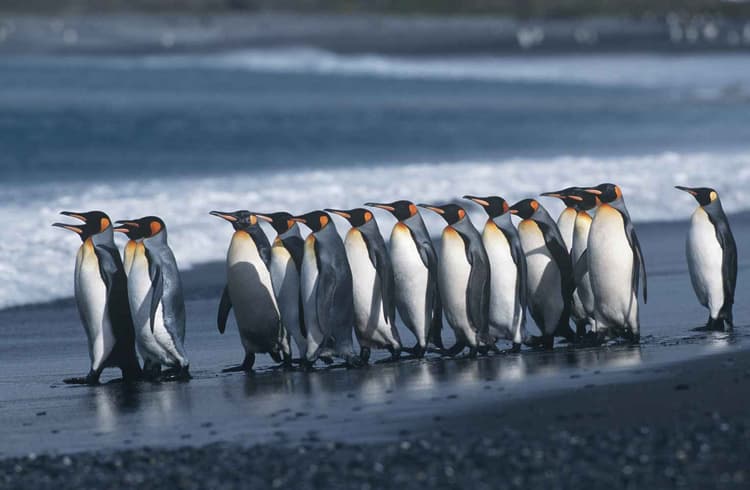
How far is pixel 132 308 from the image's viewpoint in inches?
313

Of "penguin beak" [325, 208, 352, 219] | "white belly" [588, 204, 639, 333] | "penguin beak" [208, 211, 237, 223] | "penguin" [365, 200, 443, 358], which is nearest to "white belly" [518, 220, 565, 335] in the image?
"white belly" [588, 204, 639, 333]

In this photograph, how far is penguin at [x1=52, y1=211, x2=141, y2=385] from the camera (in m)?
7.87

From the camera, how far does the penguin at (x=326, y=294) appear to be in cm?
799

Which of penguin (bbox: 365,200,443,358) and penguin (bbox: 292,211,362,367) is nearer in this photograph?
penguin (bbox: 292,211,362,367)

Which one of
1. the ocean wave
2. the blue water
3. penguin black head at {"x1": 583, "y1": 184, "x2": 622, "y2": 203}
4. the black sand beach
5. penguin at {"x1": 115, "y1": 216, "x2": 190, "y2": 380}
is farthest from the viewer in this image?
the blue water

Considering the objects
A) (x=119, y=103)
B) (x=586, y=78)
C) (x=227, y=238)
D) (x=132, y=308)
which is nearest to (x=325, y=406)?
(x=132, y=308)

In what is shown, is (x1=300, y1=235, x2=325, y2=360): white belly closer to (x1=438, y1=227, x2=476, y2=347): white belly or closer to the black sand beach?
the black sand beach

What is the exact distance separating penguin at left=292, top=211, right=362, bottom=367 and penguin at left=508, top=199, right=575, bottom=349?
3.42ft

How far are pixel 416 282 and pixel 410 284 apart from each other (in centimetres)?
3

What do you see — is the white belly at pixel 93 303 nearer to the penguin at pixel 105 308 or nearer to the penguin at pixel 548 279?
the penguin at pixel 105 308

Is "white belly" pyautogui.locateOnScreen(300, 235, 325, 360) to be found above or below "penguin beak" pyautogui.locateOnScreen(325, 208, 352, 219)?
below

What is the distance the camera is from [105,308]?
7.93m

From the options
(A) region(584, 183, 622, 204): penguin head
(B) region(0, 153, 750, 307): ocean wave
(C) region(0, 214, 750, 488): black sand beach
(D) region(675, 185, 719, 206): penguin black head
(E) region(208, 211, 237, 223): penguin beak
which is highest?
(B) region(0, 153, 750, 307): ocean wave

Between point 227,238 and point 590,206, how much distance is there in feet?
15.3
